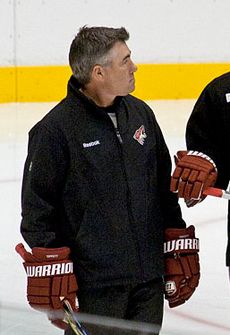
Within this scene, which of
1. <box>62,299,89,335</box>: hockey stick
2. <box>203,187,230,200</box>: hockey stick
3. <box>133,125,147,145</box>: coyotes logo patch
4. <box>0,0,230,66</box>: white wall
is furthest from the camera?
<box>0,0,230,66</box>: white wall

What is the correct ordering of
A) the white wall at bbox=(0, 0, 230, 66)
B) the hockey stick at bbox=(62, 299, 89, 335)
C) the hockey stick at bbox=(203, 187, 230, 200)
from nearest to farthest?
1. the hockey stick at bbox=(62, 299, 89, 335)
2. the hockey stick at bbox=(203, 187, 230, 200)
3. the white wall at bbox=(0, 0, 230, 66)

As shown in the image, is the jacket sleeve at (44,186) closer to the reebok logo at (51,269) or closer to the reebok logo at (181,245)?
the reebok logo at (51,269)

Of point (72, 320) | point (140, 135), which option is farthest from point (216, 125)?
point (72, 320)

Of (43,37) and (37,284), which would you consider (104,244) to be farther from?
(43,37)

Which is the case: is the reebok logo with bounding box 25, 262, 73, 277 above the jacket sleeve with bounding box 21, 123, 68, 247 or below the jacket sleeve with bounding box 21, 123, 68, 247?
below

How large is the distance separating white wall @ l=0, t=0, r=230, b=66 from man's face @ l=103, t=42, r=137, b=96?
500 cm

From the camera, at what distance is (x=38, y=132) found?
1.94 metres

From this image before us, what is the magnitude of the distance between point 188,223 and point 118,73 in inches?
83.7

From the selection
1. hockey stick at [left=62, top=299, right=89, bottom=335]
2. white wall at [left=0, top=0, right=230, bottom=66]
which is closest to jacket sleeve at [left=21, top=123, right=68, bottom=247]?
hockey stick at [left=62, top=299, right=89, bottom=335]

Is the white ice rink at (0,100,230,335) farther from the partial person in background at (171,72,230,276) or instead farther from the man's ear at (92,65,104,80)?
the man's ear at (92,65,104,80)

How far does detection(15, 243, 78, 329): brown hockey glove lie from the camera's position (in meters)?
1.90

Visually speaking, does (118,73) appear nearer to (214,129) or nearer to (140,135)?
(140,135)

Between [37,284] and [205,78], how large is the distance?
532cm

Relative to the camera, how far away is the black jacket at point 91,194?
76.0 inches
